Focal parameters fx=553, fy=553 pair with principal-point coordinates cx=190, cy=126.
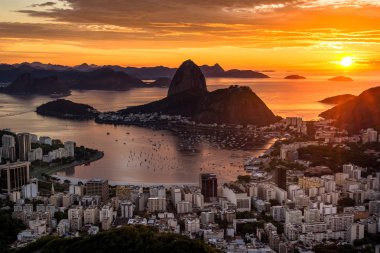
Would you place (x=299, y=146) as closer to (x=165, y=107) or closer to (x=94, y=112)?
(x=165, y=107)

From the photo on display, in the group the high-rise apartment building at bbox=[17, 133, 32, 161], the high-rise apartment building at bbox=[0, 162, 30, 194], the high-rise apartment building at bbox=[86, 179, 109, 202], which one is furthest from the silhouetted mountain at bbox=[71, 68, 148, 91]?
the high-rise apartment building at bbox=[86, 179, 109, 202]

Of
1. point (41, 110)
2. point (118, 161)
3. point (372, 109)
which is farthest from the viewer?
point (41, 110)

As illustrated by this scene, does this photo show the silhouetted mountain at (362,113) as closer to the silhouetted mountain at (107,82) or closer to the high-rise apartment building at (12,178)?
the high-rise apartment building at (12,178)

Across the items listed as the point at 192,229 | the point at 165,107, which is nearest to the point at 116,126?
the point at 165,107

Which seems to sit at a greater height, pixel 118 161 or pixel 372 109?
pixel 372 109

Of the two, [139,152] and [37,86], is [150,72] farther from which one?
[139,152]
